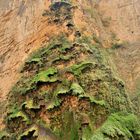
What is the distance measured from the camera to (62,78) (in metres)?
14.6

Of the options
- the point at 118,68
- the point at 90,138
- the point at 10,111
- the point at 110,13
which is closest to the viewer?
the point at 90,138

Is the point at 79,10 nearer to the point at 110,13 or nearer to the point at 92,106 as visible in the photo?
the point at 110,13

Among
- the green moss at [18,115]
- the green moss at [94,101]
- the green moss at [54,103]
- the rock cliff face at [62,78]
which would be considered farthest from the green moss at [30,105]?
the green moss at [94,101]

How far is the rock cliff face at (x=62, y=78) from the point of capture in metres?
13.1

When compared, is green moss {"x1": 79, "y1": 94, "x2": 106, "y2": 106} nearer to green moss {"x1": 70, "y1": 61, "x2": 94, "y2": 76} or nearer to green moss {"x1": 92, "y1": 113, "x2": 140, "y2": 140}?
green moss {"x1": 92, "y1": 113, "x2": 140, "y2": 140}

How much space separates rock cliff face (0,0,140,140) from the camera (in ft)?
42.9

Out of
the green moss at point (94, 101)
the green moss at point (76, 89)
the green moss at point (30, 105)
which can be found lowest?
the green moss at point (30, 105)

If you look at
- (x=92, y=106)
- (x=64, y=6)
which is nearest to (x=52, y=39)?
(x=64, y=6)

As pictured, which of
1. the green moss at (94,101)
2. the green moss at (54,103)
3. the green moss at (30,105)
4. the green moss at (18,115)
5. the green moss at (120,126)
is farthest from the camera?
the green moss at (30,105)

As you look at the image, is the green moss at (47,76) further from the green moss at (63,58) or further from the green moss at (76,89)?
the green moss at (76,89)

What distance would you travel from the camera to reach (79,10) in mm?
18156

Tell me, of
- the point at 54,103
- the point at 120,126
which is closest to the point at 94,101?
the point at 120,126

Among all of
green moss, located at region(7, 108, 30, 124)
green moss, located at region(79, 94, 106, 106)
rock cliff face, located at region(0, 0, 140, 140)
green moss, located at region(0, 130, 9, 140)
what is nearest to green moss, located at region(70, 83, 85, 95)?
rock cliff face, located at region(0, 0, 140, 140)

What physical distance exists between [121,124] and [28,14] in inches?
353
